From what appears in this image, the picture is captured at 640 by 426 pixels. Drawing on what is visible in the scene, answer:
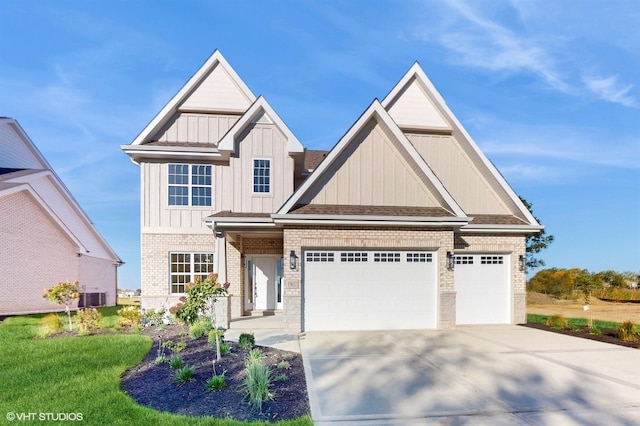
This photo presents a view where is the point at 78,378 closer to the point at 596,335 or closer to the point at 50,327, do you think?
the point at 50,327

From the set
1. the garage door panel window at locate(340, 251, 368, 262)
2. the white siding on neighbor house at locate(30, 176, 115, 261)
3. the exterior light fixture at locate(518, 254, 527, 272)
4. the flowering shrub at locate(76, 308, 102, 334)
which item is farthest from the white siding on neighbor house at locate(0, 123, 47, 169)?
the exterior light fixture at locate(518, 254, 527, 272)

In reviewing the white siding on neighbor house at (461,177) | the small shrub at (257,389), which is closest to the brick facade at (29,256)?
the small shrub at (257,389)

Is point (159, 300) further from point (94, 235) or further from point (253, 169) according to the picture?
point (94, 235)

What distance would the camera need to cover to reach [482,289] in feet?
45.1

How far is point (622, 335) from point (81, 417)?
45.0ft

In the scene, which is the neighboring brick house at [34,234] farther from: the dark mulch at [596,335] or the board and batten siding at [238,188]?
the dark mulch at [596,335]

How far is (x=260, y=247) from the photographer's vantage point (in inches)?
610

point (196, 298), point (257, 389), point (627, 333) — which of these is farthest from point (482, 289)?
point (257, 389)

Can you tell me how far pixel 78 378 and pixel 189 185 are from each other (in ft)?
29.3

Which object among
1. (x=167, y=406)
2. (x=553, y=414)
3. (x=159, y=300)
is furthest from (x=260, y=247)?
(x=553, y=414)

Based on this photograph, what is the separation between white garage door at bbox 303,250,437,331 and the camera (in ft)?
39.1

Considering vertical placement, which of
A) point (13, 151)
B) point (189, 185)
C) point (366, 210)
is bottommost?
point (366, 210)

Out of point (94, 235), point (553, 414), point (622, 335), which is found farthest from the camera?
point (94, 235)

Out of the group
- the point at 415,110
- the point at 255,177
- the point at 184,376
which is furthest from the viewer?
the point at 415,110
